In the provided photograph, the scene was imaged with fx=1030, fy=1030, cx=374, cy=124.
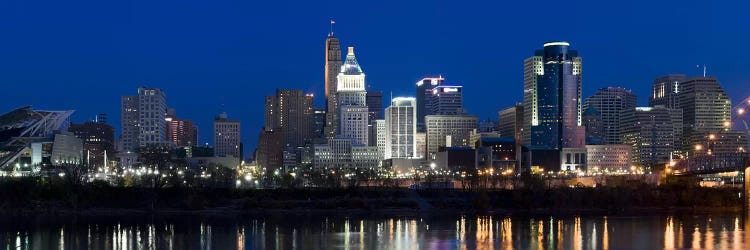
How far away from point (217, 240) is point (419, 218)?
84.1 feet

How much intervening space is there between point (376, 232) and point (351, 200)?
29.2m

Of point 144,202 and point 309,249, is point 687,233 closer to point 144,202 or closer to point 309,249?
point 309,249

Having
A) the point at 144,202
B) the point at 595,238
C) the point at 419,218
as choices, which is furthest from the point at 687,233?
the point at 144,202

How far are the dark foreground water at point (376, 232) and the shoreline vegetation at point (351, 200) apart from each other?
26.1 feet

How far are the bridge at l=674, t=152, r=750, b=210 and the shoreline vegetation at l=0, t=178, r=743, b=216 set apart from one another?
2.34 metres

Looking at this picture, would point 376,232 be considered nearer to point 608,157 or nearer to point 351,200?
point 351,200

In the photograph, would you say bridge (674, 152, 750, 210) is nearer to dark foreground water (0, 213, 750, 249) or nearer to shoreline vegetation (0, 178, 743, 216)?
shoreline vegetation (0, 178, 743, 216)

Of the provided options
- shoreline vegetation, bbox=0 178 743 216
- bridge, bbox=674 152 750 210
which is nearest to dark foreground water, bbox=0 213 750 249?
bridge, bbox=674 152 750 210

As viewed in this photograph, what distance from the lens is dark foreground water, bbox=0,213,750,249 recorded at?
2036 inches

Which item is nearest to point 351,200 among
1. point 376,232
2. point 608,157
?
point 376,232

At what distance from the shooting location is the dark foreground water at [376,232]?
5172cm

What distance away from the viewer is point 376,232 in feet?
201

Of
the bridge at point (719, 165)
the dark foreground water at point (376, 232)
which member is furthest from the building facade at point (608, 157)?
the dark foreground water at point (376, 232)

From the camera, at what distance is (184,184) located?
318 feet
